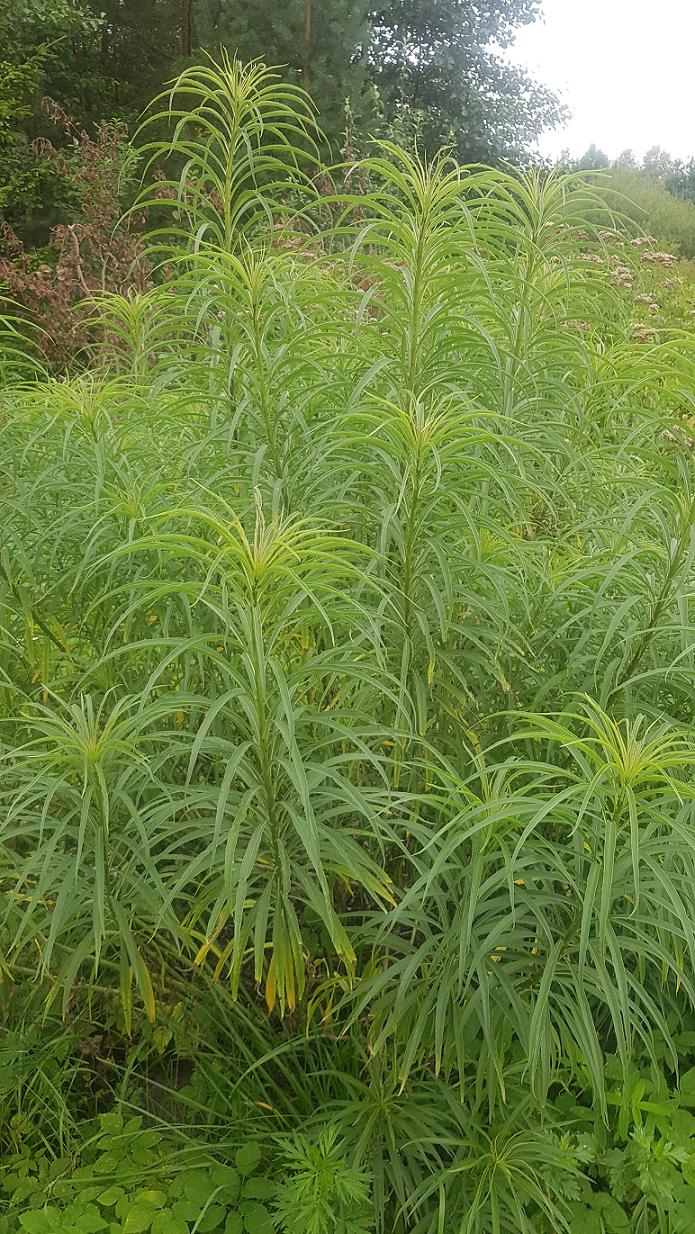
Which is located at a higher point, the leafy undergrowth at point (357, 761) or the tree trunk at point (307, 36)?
the tree trunk at point (307, 36)

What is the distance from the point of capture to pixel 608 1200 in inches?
74.5

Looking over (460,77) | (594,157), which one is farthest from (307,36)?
(594,157)

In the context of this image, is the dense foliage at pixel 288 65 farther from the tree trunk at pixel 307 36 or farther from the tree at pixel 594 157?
the tree at pixel 594 157

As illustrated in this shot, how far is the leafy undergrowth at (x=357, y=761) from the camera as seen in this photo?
56.1 inches

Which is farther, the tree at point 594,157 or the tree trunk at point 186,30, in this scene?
the tree at point 594,157

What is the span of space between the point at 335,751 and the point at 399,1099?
660 millimetres

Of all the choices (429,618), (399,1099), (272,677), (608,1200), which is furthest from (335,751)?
(608,1200)

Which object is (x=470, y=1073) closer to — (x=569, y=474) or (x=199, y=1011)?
(x=199, y=1011)

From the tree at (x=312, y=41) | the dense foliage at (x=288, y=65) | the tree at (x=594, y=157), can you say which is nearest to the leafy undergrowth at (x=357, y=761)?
the dense foliage at (x=288, y=65)

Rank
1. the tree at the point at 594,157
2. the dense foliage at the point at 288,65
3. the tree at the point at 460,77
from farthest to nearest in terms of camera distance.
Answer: the tree at the point at 594,157 → the tree at the point at 460,77 → the dense foliage at the point at 288,65

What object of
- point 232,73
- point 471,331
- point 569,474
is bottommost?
point 569,474

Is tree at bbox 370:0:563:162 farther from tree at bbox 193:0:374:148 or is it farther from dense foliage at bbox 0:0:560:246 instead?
tree at bbox 193:0:374:148

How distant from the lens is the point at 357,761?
5.89ft

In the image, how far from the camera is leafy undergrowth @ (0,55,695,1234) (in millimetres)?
1424
